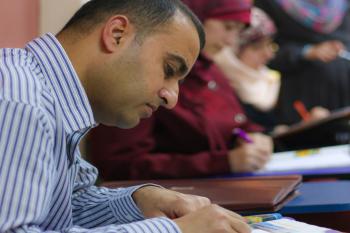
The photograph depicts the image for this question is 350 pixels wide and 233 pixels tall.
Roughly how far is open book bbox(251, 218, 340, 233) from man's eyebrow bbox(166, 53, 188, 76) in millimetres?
270

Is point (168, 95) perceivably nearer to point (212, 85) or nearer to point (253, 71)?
point (212, 85)

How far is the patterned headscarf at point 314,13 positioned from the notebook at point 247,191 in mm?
2320

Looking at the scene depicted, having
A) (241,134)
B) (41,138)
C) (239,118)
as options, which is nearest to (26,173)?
(41,138)

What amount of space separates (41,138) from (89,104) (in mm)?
157

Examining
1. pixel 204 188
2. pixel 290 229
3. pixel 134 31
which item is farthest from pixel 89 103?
pixel 204 188

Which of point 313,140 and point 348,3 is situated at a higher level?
point 348,3

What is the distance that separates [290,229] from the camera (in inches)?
35.0

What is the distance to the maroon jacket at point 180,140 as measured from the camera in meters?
1.75

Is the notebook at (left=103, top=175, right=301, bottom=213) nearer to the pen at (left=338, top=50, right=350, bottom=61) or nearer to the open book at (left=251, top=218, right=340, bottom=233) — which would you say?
the open book at (left=251, top=218, right=340, bottom=233)

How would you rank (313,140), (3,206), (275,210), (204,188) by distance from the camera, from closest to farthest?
(3,206) → (275,210) → (204,188) → (313,140)

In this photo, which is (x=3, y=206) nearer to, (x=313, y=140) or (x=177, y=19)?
(x=177, y=19)

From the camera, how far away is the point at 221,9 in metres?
2.04

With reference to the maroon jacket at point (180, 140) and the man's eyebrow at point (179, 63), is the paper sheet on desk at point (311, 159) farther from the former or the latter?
the man's eyebrow at point (179, 63)

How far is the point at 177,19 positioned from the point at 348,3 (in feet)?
9.91
